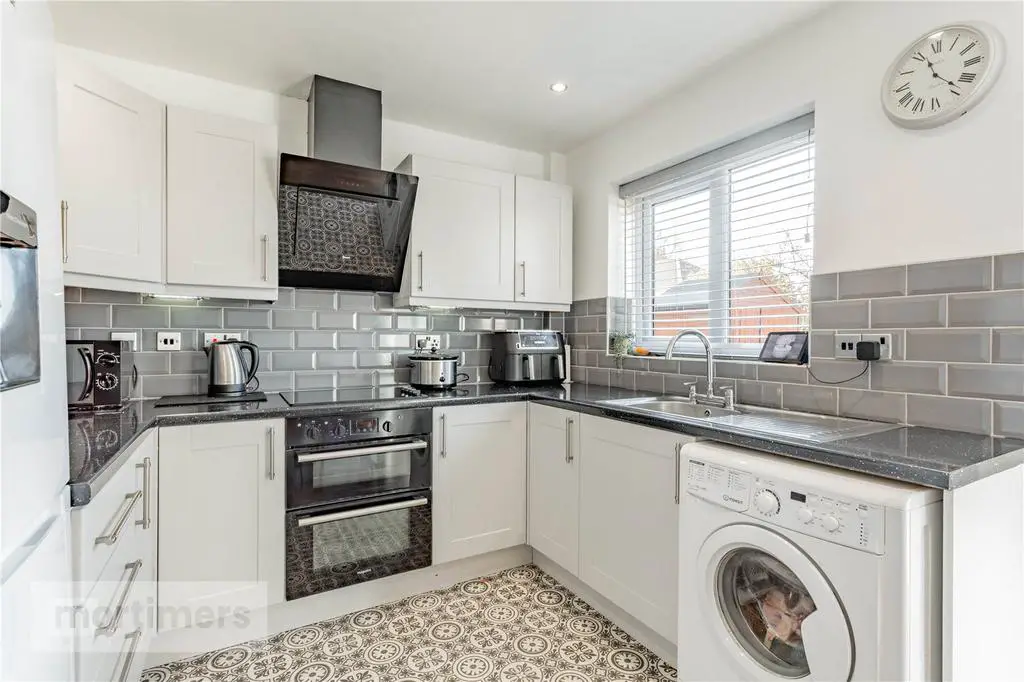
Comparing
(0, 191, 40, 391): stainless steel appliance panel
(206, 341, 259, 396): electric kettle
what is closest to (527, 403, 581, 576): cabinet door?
(206, 341, 259, 396): electric kettle

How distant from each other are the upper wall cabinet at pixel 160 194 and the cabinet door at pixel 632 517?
1661mm

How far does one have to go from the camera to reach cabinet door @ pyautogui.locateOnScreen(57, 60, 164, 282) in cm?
180

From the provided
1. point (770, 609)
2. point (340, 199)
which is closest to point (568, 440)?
point (770, 609)

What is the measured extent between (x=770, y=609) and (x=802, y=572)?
0.77 feet

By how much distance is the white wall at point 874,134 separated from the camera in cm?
149

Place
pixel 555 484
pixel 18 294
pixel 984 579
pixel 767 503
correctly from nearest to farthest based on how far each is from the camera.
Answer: pixel 18 294 < pixel 984 579 < pixel 767 503 < pixel 555 484

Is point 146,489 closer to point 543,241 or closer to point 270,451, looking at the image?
point 270,451

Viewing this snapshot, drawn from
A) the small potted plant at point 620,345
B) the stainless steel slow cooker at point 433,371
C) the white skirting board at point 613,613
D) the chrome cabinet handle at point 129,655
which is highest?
the small potted plant at point 620,345

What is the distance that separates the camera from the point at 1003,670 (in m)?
1.29

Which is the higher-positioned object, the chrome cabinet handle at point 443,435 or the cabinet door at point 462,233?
the cabinet door at point 462,233

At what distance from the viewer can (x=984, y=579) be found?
1223mm

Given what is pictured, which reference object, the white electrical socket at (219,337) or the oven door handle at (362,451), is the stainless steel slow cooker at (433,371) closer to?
the oven door handle at (362,451)

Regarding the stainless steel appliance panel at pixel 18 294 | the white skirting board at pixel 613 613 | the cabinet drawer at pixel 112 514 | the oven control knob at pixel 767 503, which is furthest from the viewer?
the white skirting board at pixel 613 613

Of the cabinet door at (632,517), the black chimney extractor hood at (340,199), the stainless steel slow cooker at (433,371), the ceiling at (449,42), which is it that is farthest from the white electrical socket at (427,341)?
the ceiling at (449,42)
